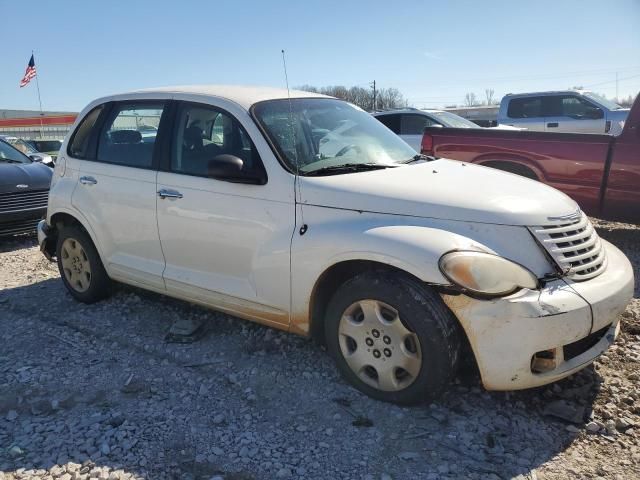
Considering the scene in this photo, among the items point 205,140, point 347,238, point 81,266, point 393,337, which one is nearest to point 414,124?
point 205,140

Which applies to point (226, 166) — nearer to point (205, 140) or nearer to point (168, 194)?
point (205, 140)

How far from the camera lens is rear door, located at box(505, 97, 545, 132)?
40.3 ft

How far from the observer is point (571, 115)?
39.9 ft

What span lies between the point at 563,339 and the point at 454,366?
0.57m

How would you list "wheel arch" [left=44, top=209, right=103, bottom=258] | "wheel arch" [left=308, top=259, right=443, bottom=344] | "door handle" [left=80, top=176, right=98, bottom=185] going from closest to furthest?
"wheel arch" [left=308, top=259, right=443, bottom=344] < "door handle" [left=80, top=176, right=98, bottom=185] < "wheel arch" [left=44, top=209, right=103, bottom=258]

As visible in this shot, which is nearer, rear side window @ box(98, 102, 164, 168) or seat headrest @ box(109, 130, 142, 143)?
rear side window @ box(98, 102, 164, 168)

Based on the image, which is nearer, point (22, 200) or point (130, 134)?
point (130, 134)

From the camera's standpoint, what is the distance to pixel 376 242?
2830 millimetres

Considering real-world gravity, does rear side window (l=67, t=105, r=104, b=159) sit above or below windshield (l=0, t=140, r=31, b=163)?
above

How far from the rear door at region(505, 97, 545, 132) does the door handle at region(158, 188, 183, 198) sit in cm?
1061

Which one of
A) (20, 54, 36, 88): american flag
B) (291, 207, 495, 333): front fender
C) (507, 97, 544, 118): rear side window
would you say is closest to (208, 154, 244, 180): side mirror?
(291, 207, 495, 333): front fender

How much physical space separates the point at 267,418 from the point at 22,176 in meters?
6.21

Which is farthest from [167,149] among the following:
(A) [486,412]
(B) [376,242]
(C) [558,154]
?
(C) [558,154]

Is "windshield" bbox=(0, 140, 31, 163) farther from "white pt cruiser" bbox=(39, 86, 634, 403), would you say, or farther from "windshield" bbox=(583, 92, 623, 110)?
"windshield" bbox=(583, 92, 623, 110)
